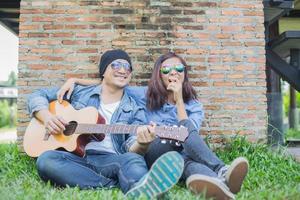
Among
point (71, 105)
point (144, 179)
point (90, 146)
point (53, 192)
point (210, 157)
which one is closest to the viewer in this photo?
point (144, 179)

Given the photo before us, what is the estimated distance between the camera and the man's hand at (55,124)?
3062 millimetres

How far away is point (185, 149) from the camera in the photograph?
276cm

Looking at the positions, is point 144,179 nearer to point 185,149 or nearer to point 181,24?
point 185,149

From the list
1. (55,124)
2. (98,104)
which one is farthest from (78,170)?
(98,104)

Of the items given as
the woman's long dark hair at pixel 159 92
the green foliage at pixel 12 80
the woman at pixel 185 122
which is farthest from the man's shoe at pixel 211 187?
the green foliage at pixel 12 80

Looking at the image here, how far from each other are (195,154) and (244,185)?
58cm

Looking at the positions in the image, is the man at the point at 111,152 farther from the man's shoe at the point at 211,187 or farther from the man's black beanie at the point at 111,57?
the man's shoe at the point at 211,187

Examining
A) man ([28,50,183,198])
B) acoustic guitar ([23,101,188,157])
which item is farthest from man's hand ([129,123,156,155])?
acoustic guitar ([23,101,188,157])

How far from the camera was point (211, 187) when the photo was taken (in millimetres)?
2309

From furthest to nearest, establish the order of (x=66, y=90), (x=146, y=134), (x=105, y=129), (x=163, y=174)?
(x=66, y=90) < (x=105, y=129) < (x=146, y=134) < (x=163, y=174)

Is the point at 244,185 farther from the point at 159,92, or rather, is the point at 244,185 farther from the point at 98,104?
the point at 98,104

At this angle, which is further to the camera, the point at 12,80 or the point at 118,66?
the point at 12,80

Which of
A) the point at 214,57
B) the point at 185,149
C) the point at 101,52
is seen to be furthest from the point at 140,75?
the point at 185,149

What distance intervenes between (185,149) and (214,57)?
5.30 ft
